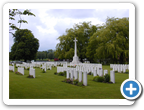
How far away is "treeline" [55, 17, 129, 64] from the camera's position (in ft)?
88.6

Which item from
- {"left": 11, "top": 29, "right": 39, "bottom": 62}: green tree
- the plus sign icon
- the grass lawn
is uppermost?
{"left": 11, "top": 29, "right": 39, "bottom": 62}: green tree

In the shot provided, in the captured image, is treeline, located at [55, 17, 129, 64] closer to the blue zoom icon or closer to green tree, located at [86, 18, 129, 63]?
green tree, located at [86, 18, 129, 63]

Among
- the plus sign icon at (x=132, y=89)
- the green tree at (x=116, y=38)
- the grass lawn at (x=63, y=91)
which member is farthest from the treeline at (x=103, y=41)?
the plus sign icon at (x=132, y=89)

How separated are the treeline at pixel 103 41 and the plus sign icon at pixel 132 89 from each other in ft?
72.9

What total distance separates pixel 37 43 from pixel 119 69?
29014mm

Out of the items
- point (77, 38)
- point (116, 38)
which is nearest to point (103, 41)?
point (116, 38)

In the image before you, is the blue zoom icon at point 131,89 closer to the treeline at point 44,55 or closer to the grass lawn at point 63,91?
the grass lawn at point 63,91

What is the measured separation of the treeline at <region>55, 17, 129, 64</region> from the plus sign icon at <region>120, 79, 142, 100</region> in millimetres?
22234

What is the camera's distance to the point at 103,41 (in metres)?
31.4

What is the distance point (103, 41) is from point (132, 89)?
88.7 ft

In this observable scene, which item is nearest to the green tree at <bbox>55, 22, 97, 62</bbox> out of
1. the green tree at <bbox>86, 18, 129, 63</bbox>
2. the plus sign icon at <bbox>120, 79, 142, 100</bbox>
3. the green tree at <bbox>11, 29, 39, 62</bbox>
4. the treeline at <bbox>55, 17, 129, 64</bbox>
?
the treeline at <bbox>55, 17, 129, 64</bbox>

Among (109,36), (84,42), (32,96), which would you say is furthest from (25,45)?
(32,96)

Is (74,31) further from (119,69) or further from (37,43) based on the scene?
(119,69)

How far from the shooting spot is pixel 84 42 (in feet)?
125
